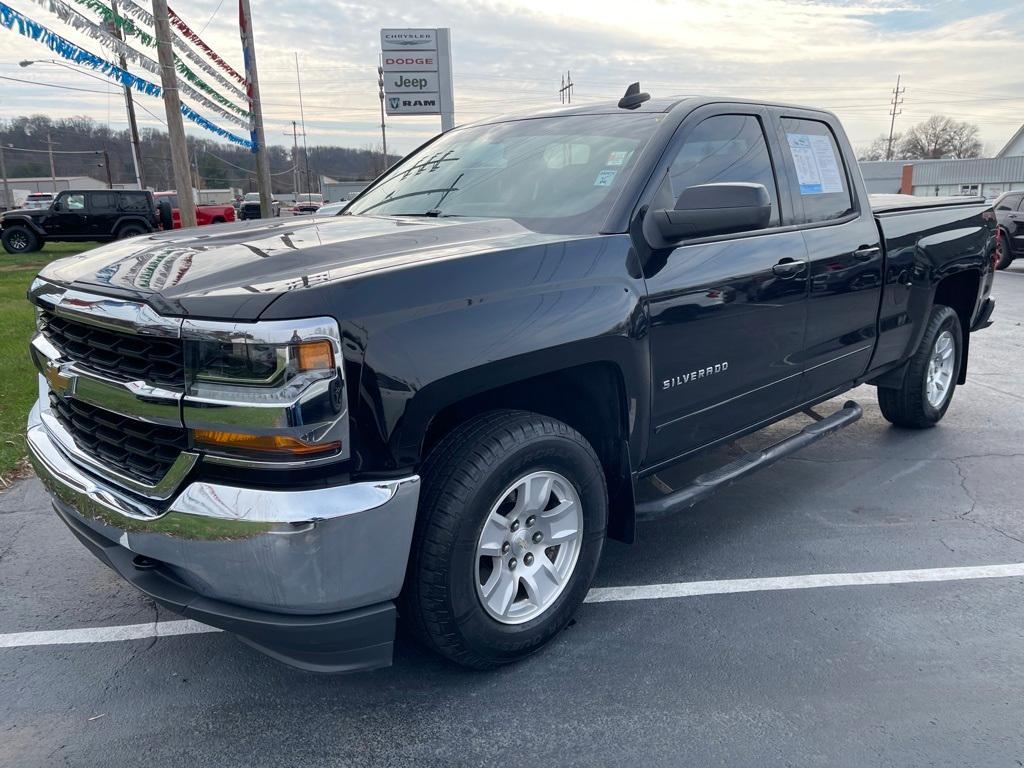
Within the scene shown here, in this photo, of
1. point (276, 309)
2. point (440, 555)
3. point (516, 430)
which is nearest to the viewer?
point (276, 309)

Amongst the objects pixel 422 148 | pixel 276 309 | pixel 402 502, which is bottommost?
pixel 402 502

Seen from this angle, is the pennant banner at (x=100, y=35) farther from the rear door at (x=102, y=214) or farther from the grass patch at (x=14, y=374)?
the rear door at (x=102, y=214)

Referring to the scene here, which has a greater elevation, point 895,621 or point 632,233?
point 632,233

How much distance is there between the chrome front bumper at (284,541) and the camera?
2.02 metres

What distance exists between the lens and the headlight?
200 centimetres

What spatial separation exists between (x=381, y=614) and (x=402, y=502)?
1.14 ft

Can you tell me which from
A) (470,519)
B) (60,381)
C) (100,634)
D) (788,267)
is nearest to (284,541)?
(470,519)

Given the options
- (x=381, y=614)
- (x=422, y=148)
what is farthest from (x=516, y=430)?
(x=422, y=148)

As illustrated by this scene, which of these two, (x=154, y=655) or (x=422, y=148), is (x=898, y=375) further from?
(x=154, y=655)

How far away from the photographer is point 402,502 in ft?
7.04

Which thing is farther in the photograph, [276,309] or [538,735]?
[538,735]

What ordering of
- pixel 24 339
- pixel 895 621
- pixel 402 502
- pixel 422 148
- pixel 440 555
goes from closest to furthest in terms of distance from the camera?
pixel 402 502 → pixel 440 555 → pixel 895 621 → pixel 422 148 → pixel 24 339

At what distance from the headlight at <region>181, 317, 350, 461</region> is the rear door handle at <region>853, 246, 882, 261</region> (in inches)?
119

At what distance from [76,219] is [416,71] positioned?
36.0 feet
